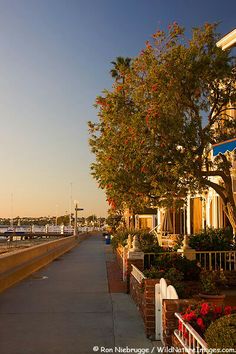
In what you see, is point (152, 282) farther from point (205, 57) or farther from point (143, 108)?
point (205, 57)

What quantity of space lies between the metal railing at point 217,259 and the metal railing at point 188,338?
669 centimetres

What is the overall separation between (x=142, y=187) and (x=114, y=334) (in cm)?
572

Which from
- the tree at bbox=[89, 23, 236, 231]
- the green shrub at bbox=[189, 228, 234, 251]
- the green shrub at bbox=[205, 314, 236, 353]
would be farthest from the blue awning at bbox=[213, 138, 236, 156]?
the green shrub at bbox=[205, 314, 236, 353]

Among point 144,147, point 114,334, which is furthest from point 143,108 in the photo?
point 114,334

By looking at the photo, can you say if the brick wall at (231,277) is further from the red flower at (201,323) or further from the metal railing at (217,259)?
the red flower at (201,323)

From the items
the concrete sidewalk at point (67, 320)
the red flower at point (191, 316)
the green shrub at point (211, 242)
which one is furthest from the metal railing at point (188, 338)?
the green shrub at point (211, 242)

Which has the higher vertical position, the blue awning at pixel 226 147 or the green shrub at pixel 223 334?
the blue awning at pixel 226 147

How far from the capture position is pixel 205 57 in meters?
13.2

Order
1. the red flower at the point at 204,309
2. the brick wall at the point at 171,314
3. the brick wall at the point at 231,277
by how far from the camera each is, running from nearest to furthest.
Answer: the red flower at the point at 204,309, the brick wall at the point at 171,314, the brick wall at the point at 231,277

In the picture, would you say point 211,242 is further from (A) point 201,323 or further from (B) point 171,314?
(A) point 201,323

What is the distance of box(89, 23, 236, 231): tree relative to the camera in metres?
12.3

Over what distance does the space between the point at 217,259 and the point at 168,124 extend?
4073 millimetres

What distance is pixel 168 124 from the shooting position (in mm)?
12102

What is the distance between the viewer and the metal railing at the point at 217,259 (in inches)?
489
